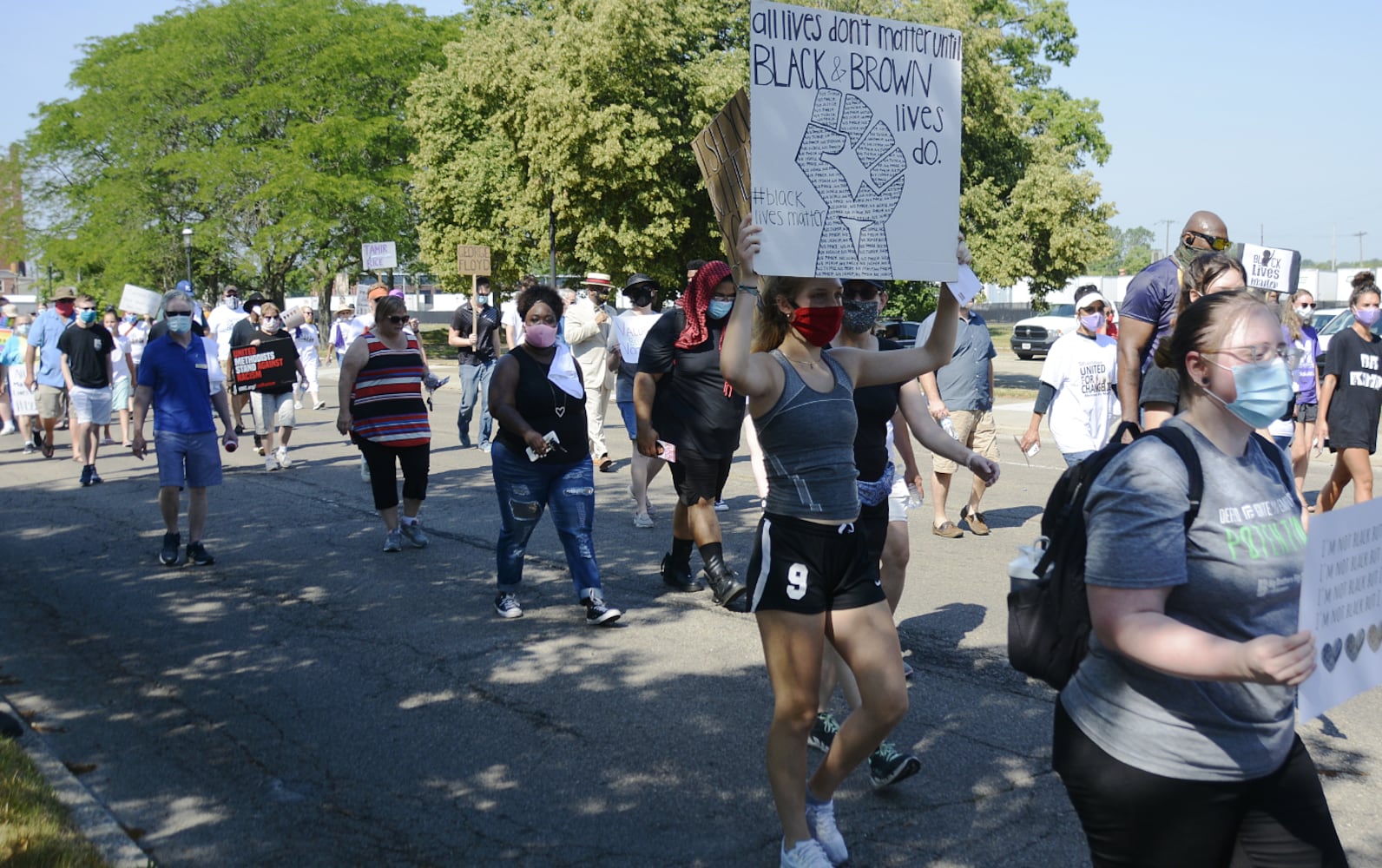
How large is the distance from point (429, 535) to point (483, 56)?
24.6 m

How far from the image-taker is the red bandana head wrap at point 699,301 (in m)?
7.11

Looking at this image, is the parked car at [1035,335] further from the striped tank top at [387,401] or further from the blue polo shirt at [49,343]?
the striped tank top at [387,401]

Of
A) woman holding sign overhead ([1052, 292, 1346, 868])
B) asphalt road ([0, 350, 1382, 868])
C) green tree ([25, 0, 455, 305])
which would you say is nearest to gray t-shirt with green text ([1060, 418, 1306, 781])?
woman holding sign overhead ([1052, 292, 1346, 868])

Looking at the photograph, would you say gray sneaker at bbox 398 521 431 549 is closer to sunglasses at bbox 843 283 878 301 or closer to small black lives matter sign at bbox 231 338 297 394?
small black lives matter sign at bbox 231 338 297 394

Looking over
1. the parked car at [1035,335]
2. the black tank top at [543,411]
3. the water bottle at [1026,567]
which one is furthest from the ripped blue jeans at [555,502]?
the parked car at [1035,335]

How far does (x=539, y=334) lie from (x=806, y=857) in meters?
3.90

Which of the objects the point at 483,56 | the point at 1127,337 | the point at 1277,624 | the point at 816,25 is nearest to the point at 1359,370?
the point at 1127,337

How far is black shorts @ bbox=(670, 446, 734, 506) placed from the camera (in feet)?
23.8

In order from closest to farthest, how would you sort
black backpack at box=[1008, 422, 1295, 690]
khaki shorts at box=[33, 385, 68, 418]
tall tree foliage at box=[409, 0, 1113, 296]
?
black backpack at box=[1008, 422, 1295, 690], khaki shorts at box=[33, 385, 68, 418], tall tree foliage at box=[409, 0, 1113, 296]

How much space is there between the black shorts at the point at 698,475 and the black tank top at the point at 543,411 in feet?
2.07

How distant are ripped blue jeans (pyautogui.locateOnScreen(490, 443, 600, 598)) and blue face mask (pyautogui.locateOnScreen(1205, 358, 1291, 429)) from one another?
4.74 metres

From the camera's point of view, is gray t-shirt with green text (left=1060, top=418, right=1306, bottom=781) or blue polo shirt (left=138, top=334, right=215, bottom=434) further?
blue polo shirt (left=138, top=334, right=215, bottom=434)

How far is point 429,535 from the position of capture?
31.7 feet

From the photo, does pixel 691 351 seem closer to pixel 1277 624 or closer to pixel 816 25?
pixel 816 25
